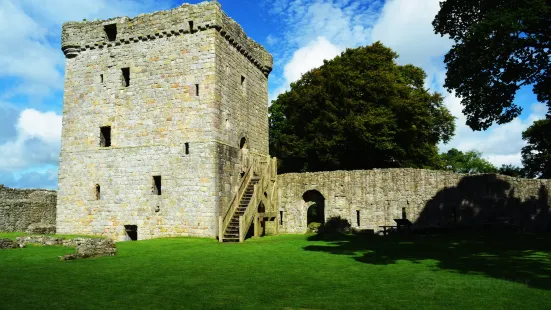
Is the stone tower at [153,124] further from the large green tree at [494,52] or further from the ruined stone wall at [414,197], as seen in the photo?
the large green tree at [494,52]

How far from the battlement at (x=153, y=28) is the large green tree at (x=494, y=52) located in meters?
8.84

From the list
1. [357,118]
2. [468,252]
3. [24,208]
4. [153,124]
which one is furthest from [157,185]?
[357,118]

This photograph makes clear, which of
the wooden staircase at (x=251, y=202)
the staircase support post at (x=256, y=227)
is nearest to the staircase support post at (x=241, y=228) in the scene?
the wooden staircase at (x=251, y=202)

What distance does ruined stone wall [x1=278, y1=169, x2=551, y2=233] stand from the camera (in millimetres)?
21422

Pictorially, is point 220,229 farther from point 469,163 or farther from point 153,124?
point 469,163

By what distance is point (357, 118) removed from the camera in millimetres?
27828

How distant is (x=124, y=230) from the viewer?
19031 millimetres

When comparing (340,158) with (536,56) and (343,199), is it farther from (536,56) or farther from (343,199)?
(536,56)

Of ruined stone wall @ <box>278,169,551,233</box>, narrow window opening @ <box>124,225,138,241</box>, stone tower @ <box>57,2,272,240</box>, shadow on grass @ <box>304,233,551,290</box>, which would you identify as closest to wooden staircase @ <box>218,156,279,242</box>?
stone tower @ <box>57,2,272,240</box>

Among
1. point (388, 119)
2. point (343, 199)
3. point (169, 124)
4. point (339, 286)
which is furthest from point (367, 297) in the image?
point (388, 119)

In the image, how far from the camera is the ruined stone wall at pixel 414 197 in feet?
70.3

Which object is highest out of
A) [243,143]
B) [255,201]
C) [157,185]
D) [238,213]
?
[243,143]

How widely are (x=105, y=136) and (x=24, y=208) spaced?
18.8 feet

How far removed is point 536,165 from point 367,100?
24.5m
